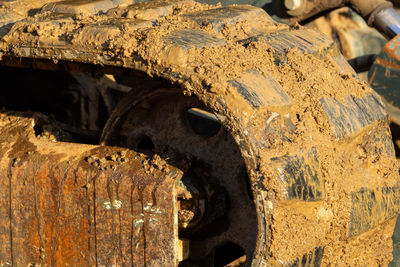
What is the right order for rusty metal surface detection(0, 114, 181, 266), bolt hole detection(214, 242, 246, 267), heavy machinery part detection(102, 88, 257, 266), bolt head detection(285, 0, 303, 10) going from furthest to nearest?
bolt head detection(285, 0, 303, 10), bolt hole detection(214, 242, 246, 267), heavy machinery part detection(102, 88, 257, 266), rusty metal surface detection(0, 114, 181, 266)

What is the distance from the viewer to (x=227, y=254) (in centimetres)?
234

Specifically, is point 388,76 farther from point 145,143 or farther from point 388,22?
point 145,143

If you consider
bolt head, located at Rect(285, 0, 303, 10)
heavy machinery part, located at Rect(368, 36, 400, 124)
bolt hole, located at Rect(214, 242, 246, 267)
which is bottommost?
bolt hole, located at Rect(214, 242, 246, 267)

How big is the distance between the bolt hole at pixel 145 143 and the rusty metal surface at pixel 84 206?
0.95 feet

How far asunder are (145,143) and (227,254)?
524mm

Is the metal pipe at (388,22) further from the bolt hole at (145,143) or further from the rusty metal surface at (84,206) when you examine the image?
the rusty metal surface at (84,206)

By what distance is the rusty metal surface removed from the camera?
1895mm

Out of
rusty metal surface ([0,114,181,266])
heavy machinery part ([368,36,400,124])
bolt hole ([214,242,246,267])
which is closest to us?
rusty metal surface ([0,114,181,266])

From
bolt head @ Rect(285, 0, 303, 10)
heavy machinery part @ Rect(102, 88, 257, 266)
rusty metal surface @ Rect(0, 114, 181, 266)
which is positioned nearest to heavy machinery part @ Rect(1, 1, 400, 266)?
heavy machinery part @ Rect(102, 88, 257, 266)

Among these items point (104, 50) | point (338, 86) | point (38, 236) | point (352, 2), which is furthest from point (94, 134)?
point (352, 2)

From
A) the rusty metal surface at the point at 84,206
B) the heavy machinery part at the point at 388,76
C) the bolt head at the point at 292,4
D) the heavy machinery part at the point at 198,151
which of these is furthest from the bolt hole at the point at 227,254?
the bolt head at the point at 292,4

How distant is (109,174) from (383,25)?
4.95 feet

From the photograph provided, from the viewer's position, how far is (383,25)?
279cm

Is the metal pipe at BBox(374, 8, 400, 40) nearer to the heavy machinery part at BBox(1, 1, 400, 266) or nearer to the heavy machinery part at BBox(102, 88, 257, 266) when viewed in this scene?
the heavy machinery part at BBox(1, 1, 400, 266)
